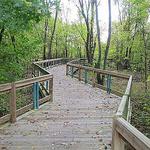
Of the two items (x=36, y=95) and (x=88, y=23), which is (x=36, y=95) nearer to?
(x=36, y=95)

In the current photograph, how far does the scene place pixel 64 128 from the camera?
7.44m

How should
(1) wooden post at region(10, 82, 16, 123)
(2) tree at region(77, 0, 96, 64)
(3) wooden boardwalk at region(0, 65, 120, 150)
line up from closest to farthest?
1. (3) wooden boardwalk at region(0, 65, 120, 150)
2. (1) wooden post at region(10, 82, 16, 123)
3. (2) tree at region(77, 0, 96, 64)

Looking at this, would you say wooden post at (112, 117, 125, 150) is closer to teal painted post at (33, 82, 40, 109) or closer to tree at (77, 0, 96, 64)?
teal painted post at (33, 82, 40, 109)

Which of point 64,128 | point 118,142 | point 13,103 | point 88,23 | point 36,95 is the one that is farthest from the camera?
point 88,23

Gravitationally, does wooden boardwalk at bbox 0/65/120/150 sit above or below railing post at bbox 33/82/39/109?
below

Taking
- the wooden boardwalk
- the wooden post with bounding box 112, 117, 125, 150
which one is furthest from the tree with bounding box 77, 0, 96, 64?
the wooden post with bounding box 112, 117, 125, 150

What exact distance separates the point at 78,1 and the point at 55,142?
86.6 feet

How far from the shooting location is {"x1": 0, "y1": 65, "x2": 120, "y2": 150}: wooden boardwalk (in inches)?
240

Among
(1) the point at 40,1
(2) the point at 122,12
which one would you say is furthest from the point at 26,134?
(2) the point at 122,12

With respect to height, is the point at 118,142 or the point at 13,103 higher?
the point at 118,142

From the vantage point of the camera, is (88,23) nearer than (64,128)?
No

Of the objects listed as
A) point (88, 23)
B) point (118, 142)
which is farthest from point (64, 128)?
point (88, 23)

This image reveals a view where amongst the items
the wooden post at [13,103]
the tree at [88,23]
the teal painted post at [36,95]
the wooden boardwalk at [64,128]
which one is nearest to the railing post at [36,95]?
the teal painted post at [36,95]

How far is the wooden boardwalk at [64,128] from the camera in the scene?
609 centimetres
